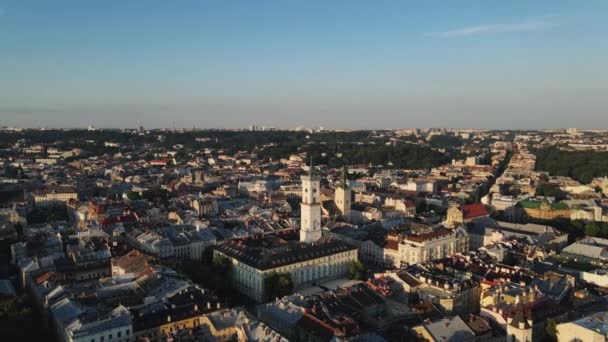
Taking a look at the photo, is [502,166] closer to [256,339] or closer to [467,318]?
[467,318]

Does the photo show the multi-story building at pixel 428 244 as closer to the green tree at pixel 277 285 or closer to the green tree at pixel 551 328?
the green tree at pixel 277 285

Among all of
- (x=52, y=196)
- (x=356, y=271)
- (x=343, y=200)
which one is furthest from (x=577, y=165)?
(x=52, y=196)

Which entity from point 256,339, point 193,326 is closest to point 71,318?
point 193,326

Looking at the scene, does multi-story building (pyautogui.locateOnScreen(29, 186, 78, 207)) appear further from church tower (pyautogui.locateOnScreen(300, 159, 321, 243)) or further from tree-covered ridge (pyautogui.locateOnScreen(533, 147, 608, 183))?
tree-covered ridge (pyautogui.locateOnScreen(533, 147, 608, 183))

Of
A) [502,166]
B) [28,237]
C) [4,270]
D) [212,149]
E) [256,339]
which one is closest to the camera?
[256,339]

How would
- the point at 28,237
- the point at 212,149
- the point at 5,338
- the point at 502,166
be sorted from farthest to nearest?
1. the point at 212,149
2. the point at 502,166
3. the point at 28,237
4. the point at 5,338

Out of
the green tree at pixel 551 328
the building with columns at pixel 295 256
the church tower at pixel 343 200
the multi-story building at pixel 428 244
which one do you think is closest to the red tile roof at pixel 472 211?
the multi-story building at pixel 428 244
